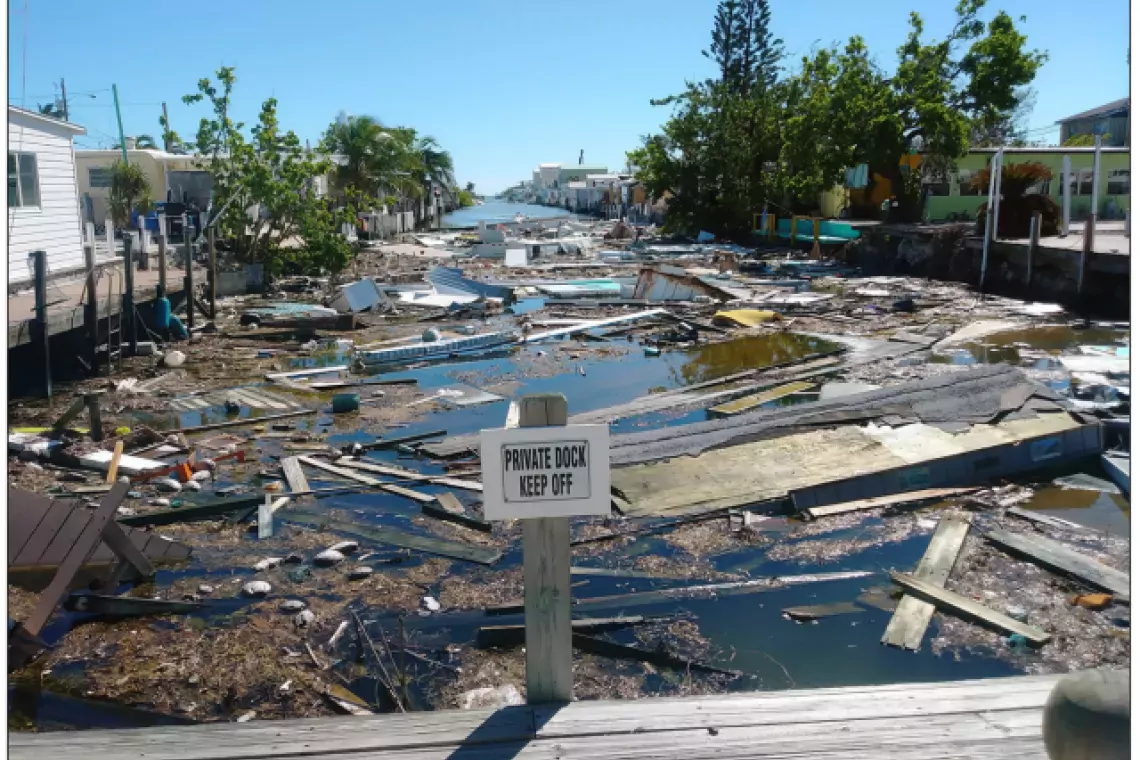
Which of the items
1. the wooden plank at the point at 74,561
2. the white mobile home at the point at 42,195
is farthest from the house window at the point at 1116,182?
the wooden plank at the point at 74,561

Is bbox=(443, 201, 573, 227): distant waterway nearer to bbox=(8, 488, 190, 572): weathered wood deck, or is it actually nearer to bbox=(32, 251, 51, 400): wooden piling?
bbox=(32, 251, 51, 400): wooden piling

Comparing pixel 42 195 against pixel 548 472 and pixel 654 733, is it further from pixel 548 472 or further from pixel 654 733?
pixel 654 733

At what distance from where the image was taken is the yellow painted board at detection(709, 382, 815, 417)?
1455cm

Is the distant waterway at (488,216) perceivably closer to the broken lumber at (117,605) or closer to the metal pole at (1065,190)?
the metal pole at (1065,190)

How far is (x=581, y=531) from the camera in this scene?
31.1 ft

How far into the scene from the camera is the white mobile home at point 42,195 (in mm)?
21125

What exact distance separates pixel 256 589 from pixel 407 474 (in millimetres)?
3547

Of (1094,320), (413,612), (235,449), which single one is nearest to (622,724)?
(413,612)

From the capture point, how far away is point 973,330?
22.1 m

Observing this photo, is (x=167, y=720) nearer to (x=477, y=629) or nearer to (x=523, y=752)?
(x=477, y=629)

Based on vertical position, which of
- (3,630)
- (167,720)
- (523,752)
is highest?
(3,630)

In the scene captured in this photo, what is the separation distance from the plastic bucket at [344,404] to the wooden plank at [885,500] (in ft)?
25.6

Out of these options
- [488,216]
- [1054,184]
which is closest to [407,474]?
[1054,184]

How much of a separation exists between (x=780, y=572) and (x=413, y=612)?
10.5 ft
